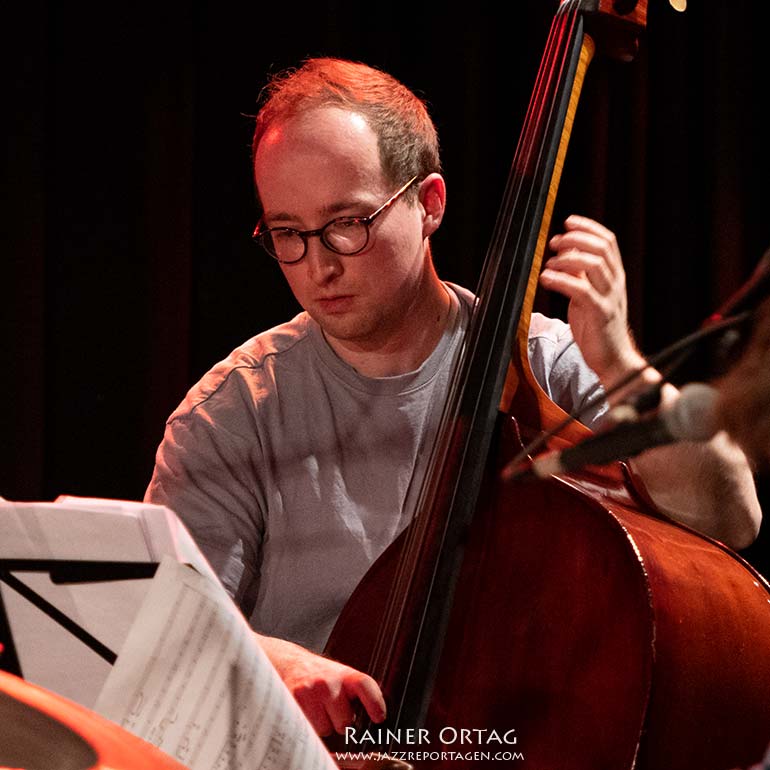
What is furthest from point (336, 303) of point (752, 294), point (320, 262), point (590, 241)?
point (752, 294)

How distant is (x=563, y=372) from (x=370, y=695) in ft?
2.22

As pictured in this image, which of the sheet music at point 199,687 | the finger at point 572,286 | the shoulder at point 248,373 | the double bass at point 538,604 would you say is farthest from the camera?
the shoulder at point 248,373

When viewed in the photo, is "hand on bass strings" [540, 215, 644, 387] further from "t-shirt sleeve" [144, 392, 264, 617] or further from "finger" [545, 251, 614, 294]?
"t-shirt sleeve" [144, 392, 264, 617]

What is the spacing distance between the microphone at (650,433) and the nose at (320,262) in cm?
96

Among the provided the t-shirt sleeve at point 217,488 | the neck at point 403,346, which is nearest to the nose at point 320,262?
the neck at point 403,346

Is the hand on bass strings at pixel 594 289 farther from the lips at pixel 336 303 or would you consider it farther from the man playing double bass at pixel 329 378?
the lips at pixel 336 303

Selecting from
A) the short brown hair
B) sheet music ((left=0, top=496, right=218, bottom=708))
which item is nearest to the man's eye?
the short brown hair

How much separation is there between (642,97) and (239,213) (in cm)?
94

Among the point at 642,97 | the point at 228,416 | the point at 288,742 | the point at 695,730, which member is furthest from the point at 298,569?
the point at 642,97

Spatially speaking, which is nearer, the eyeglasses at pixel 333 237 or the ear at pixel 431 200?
the eyeglasses at pixel 333 237

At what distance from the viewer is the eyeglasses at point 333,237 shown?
1.54 m

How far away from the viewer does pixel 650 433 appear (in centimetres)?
58

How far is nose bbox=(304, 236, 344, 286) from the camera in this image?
1.54 m

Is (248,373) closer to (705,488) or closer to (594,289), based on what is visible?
(594,289)
